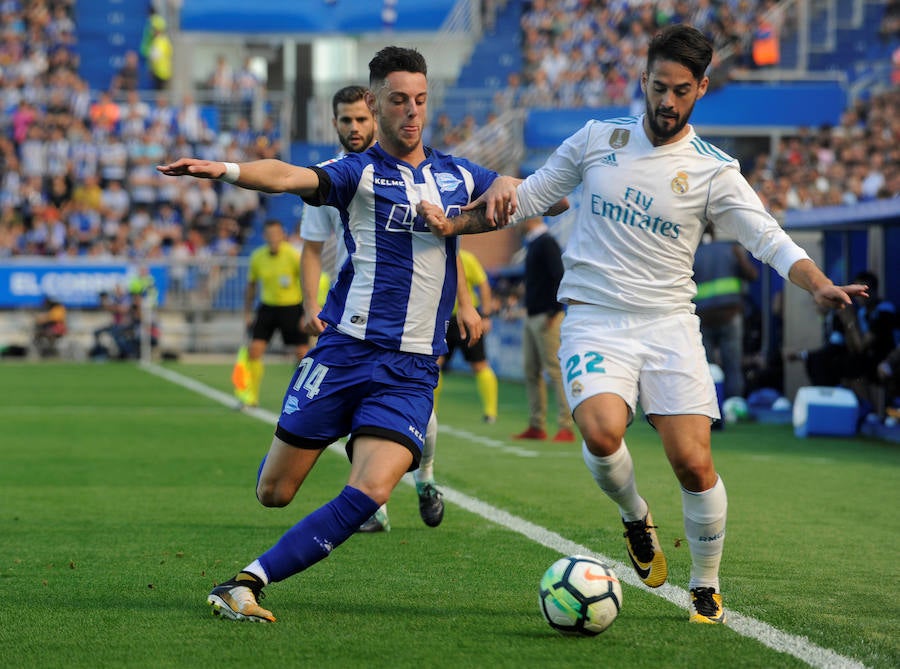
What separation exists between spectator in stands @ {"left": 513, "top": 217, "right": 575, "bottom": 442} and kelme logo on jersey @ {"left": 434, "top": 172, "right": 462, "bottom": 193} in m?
7.78

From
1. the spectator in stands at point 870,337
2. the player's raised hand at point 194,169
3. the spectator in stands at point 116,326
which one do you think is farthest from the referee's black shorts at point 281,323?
the spectator in stands at point 116,326

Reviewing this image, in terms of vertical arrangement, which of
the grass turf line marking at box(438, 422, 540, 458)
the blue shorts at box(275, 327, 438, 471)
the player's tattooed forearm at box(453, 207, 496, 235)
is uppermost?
the player's tattooed forearm at box(453, 207, 496, 235)

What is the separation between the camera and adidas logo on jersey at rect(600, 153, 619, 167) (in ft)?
19.0

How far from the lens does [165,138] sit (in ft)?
117

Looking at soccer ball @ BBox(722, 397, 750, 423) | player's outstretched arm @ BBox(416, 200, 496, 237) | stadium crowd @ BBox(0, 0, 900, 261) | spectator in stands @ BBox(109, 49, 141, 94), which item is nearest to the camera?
player's outstretched arm @ BBox(416, 200, 496, 237)

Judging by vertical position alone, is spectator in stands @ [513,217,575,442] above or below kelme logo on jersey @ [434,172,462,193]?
below

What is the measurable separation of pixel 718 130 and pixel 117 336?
1318cm

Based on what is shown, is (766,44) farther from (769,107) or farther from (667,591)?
(667,591)

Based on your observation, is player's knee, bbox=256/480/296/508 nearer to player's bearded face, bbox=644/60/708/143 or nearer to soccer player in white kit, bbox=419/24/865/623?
soccer player in white kit, bbox=419/24/865/623

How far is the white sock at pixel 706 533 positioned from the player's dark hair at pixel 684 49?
1.57 meters

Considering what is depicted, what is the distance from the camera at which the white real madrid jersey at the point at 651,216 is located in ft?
18.7

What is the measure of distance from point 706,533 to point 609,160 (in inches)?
58.9

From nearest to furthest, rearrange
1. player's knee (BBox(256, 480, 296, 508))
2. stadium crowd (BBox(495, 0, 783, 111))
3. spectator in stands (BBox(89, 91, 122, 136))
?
player's knee (BBox(256, 480, 296, 508))
stadium crowd (BBox(495, 0, 783, 111))
spectator in stands (BBox(89, 91, 122, 136))

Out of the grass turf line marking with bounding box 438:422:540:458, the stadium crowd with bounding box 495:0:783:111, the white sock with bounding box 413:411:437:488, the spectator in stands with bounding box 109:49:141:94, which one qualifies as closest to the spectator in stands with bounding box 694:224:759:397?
the grass turf line marking with bounding box 438:422:540:458
